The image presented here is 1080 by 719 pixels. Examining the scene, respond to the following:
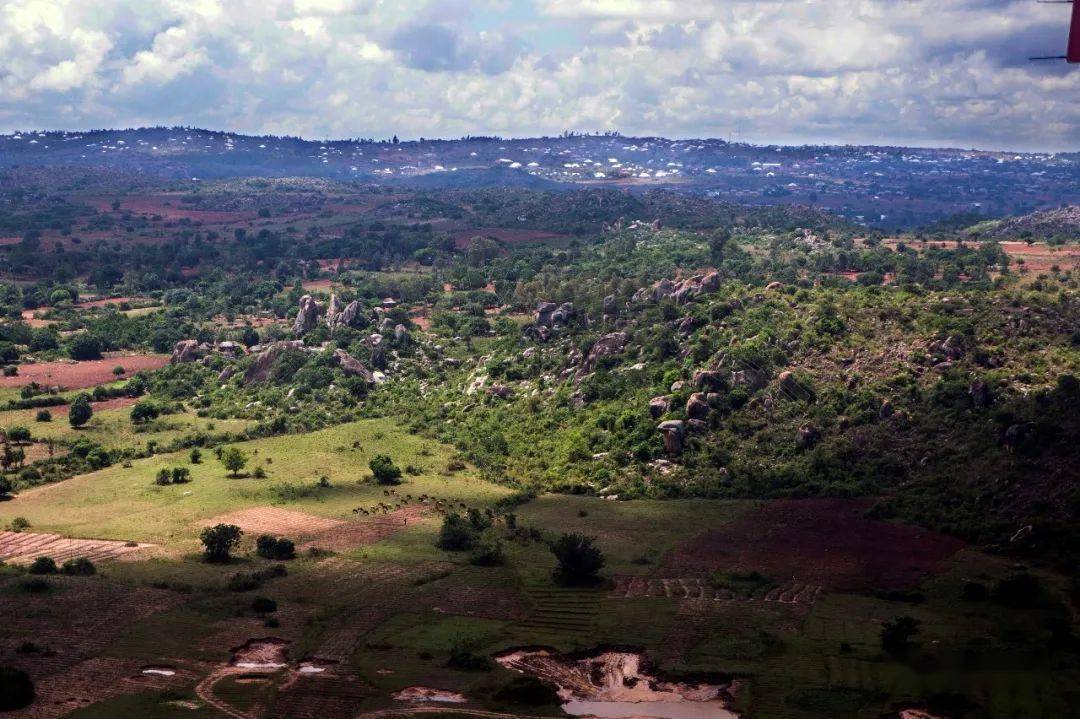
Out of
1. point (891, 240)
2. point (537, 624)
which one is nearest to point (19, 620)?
point (537, 624)

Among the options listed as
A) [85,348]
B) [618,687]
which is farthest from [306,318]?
[618,687]

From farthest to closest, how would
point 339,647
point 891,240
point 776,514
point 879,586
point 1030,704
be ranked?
point 891,240
point 776,514
point 879,586
point 339,647
point 1030,704

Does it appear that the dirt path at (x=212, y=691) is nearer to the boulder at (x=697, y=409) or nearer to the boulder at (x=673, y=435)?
the boulder at (x=673, y=435)

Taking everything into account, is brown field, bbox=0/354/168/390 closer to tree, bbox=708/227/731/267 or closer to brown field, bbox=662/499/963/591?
tree, bbox=708/227/731/267

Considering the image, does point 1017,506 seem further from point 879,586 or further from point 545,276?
point 545,276

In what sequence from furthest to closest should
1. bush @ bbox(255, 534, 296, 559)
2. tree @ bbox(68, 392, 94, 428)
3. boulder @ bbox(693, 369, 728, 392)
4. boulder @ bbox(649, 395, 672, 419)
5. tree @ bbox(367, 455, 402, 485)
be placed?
1. tree @ bbox(68, 392, 94, 428)
2. boulder @ bbox(693, 369, 728, 392)
3. boulder @ bbox(649, 395, 672, 419)
4. tree @ bbox(367, 455, 402, 485)
5. bush @ bbox(255, 534, 296, 559)

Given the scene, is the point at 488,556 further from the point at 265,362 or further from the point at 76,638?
the point at 265,362

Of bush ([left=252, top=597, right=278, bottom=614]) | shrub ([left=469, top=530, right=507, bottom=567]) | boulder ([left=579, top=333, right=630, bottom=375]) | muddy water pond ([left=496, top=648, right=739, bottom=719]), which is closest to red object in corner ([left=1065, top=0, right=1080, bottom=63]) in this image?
muddy water pond ([left=496, top=648, right=739, bottom=719])
